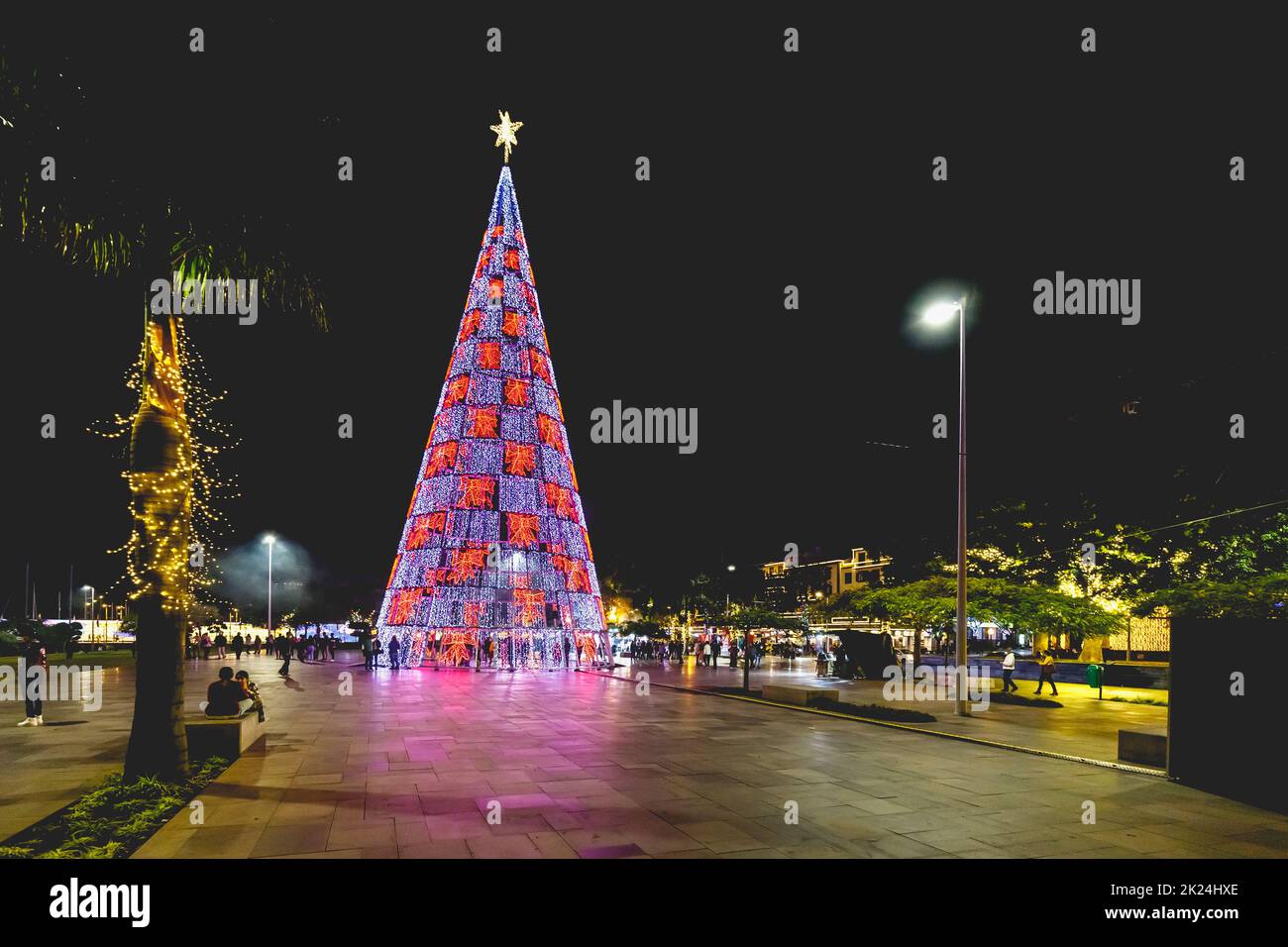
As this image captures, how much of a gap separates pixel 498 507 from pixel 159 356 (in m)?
22.8

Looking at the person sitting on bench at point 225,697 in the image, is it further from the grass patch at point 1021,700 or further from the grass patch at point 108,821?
the grass patch at point 1021,700

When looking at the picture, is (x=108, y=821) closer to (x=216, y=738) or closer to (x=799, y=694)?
(x=216, y=738)

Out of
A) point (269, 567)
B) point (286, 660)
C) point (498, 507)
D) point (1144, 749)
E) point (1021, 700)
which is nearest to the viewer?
point (1144, 749)

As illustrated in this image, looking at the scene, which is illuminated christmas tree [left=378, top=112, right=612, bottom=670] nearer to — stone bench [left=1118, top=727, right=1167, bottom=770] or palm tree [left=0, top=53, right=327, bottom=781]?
palm tree [left=0, top=53, right=327, bottom=781]

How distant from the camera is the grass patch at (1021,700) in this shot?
66.2ft

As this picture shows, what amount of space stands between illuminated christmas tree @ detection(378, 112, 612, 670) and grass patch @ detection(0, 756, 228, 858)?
22.4m

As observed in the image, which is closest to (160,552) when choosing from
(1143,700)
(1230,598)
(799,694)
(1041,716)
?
(799,694)

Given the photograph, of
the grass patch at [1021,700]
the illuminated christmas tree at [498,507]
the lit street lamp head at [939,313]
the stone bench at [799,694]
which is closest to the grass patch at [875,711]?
the stone bench at [799,694]

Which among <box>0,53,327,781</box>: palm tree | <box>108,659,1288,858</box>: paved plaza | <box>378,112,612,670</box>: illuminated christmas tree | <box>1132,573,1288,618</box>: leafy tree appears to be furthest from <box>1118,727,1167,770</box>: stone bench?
<box>378,112,612,670</box>: illuminated christmas tree

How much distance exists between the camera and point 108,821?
734 centimetres

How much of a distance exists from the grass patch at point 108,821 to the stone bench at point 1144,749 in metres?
12.5
